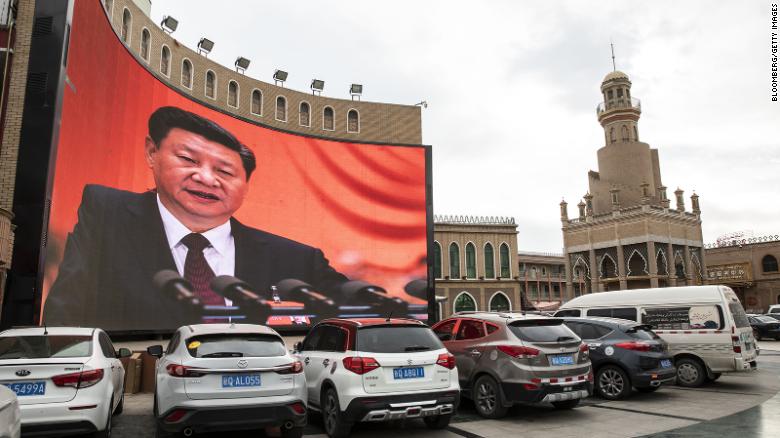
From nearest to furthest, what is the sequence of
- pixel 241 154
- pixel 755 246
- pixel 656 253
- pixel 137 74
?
pixel 137 74
pixel 241 154
pixel 656 253
pixel 755 246

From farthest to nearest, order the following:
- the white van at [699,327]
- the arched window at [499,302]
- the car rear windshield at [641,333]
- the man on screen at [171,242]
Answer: the arched window at [499,302] → the man on screen at [171,242] → the white van at [699,327] → the car rear windshield at [641,333]

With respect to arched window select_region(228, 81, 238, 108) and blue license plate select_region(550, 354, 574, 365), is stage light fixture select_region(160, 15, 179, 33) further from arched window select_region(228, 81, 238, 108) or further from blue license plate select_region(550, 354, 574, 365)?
blue license plate select_region(550, 354, 574, 365)

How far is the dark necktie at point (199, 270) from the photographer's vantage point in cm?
1888

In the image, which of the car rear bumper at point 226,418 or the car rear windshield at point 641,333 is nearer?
the car rear bumper at point 226,418

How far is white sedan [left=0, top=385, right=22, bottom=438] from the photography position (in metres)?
3.33

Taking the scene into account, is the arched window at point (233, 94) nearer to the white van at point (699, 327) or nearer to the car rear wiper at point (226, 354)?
the white van at point (699, 327)

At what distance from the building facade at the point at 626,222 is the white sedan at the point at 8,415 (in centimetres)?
5681

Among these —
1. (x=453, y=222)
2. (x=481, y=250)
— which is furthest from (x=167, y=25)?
(x=481, y=250)

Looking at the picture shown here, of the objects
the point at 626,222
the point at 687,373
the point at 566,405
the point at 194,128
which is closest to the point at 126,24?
the point at 194,128

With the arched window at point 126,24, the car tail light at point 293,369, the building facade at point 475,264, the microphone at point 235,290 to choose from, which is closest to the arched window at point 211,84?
the arched window at point 126,24

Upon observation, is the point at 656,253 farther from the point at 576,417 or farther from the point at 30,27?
the point at 30,27

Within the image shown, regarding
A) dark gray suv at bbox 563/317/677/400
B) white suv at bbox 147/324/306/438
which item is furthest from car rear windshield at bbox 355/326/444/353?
dark gray suv at bbox 563/317/677/400

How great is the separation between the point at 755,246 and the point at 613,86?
26271mm

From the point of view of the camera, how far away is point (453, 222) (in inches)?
1780
